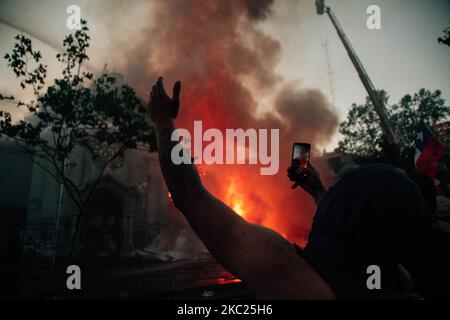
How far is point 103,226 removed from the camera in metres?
24.1

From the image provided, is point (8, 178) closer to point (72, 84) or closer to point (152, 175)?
point (152, 175)

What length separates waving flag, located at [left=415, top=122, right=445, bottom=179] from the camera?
275 inches

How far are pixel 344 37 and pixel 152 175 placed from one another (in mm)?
20700

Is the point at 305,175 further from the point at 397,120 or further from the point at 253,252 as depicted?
the point at 397,120

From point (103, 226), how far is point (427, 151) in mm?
23654

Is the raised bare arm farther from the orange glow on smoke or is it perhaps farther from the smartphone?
the orange glow on smoke

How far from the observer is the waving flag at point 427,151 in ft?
22.9

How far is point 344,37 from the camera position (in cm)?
2244

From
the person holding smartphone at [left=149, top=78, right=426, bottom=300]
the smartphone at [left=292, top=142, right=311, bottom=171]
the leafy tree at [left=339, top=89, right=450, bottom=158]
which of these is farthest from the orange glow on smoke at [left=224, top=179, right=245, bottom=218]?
the person holding smartphone at [left=149, top=78, right=426, bottom=300]

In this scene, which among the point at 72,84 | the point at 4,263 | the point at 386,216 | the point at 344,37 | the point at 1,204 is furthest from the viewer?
the point at 1,204

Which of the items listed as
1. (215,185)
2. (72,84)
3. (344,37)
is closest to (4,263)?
(72,84)

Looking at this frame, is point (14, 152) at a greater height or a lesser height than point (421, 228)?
greater

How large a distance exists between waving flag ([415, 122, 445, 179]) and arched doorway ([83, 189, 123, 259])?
22.4m

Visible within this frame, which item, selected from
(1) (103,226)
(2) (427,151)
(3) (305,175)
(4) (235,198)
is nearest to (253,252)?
(3) (305,175)
